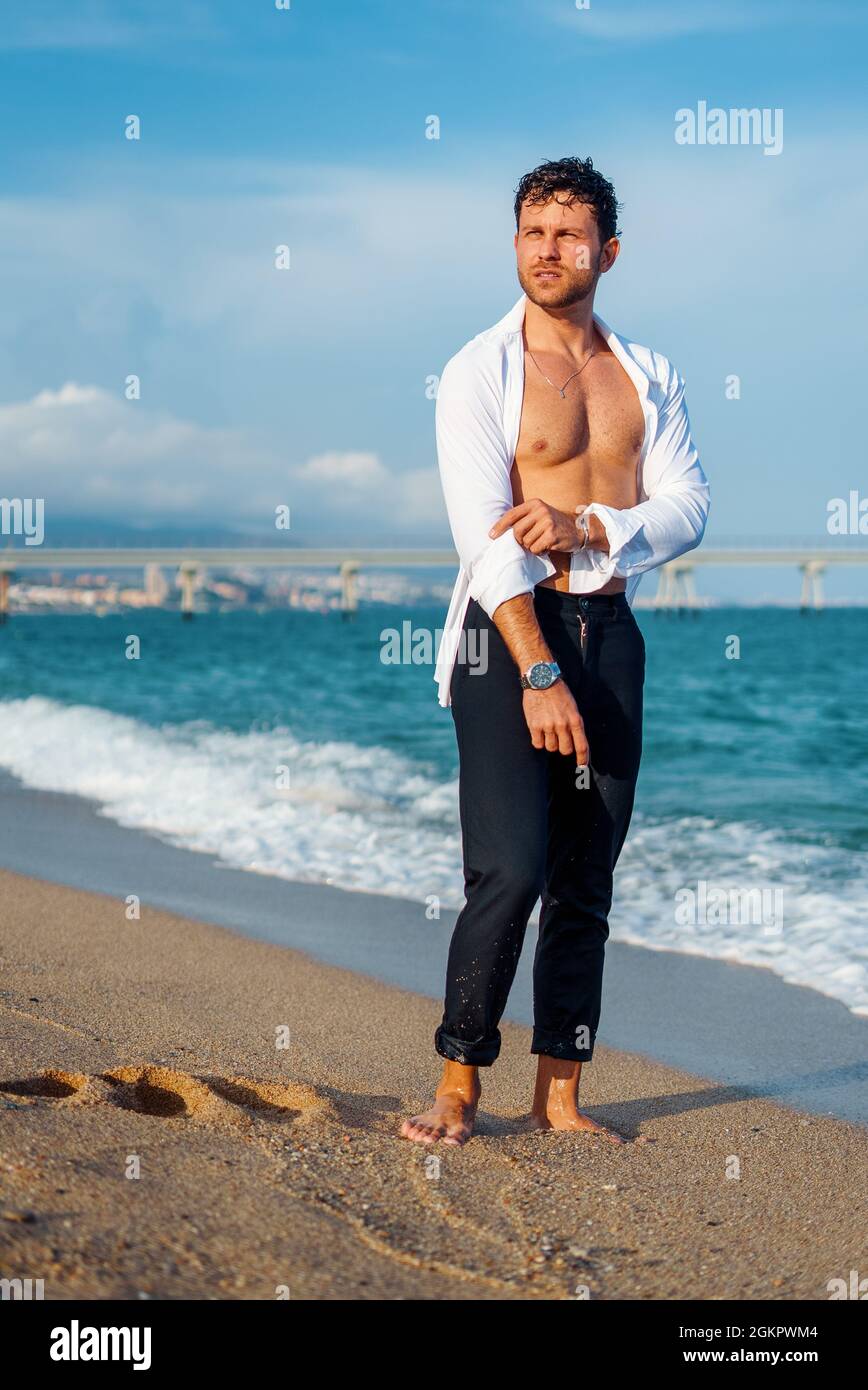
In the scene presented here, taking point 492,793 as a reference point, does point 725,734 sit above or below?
below

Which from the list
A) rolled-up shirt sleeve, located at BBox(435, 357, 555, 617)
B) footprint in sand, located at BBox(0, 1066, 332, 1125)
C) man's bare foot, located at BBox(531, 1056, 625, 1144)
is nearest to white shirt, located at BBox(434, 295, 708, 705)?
rolled-up shirt sleeve, located at BBox(435, 357, 555, 617)

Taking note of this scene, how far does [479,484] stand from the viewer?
2.75 m

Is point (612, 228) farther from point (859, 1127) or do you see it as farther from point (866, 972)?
point (866, 972)

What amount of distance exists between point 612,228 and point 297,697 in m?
20.6

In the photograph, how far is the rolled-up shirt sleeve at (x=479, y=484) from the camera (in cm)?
266

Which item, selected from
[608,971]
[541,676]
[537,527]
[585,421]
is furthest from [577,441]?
[608,971]

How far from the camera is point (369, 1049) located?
12.2ft

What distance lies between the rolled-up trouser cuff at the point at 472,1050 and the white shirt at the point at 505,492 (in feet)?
2.46

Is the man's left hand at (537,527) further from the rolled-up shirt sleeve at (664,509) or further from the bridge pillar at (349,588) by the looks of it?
the bridge pillar at (349,588)

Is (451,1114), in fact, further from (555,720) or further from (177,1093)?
(555,720)

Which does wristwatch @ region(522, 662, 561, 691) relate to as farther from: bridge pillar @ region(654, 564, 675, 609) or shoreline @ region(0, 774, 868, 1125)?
bridge pillar @ region(654, 564, 675, 609)

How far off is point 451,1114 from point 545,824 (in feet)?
2.16

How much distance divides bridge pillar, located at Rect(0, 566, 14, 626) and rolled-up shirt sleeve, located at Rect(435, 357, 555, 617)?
72000 millimetres
